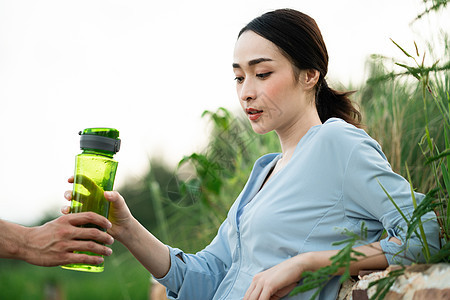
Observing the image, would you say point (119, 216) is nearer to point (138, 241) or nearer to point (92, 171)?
point (138, 241)

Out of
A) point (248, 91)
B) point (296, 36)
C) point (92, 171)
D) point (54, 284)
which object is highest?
point (296, 36)

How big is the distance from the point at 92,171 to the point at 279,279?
25.5 inches

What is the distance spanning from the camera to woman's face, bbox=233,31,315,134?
1.79 m

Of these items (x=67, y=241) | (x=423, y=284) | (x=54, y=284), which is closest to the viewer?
(x=423, y=284)

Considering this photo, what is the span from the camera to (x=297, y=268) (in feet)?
4.74

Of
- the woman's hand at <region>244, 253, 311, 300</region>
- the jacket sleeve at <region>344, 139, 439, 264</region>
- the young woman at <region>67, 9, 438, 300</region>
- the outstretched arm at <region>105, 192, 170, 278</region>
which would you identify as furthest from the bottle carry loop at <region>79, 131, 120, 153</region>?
the jacket sleeve at <region>344, 139, 439, 264</region>

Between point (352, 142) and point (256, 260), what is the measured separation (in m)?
0.49

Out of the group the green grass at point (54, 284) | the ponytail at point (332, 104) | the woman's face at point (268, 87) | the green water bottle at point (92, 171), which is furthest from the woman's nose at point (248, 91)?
the green grass at point (54, 284)

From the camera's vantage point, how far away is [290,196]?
163cm

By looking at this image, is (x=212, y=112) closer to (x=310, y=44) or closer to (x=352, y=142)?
(x=310, y=44)

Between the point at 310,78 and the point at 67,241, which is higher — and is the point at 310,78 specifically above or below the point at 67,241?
above

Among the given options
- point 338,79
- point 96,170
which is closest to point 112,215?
point 96,170

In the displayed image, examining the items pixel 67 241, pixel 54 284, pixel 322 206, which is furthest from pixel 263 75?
pixel 54 284

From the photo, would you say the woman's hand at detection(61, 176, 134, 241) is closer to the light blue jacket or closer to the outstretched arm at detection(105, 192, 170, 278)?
the outstretched arm at detection(105, 192, 170, 278)
